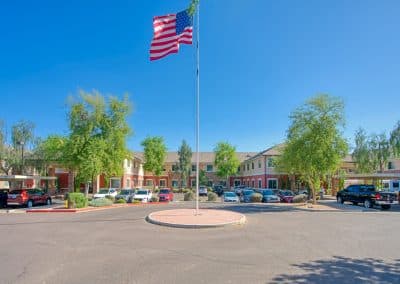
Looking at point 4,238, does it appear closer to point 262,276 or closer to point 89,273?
point 89,273

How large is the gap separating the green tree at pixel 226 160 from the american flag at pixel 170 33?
48.9 meters

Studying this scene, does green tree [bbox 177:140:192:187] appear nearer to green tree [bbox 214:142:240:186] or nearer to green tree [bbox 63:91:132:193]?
green tree [bbox 214:142:240:186]

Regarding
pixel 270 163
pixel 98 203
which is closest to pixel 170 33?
pixel 98 203

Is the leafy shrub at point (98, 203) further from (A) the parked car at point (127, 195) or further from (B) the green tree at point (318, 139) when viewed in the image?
(B) the green tree at point (318, 139)

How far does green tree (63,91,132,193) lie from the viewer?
31.7 m

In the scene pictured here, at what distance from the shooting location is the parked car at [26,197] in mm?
28062

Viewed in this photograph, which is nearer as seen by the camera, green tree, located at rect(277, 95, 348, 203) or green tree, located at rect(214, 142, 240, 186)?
green tree, located at rect(277, 95, 348, 203)

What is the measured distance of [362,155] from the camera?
58375mm

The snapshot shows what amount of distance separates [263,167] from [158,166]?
18462 mm

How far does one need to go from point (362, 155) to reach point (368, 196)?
3229 cm

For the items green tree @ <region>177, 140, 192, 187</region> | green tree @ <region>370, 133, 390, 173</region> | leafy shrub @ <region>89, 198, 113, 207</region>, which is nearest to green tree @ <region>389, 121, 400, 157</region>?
green tree @ <region>370, 133, 390, 173</region>

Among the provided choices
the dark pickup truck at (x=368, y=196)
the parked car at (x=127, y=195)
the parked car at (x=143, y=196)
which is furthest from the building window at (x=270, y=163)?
the parked car at (x=127, y=195)

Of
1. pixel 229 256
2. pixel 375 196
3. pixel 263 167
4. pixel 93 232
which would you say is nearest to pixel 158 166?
pixel 263 167

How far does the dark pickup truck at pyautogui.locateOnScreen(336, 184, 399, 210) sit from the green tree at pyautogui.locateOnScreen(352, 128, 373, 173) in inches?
1082
